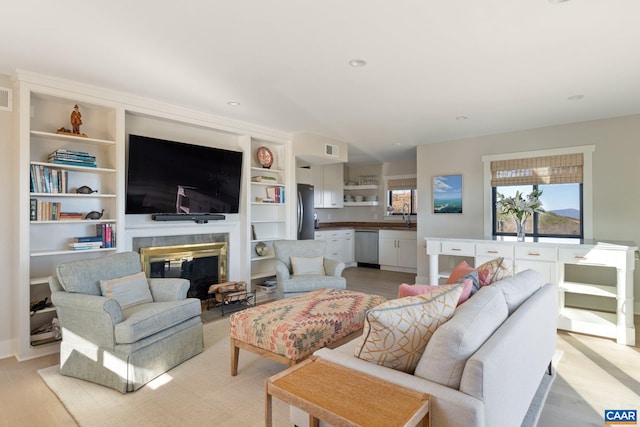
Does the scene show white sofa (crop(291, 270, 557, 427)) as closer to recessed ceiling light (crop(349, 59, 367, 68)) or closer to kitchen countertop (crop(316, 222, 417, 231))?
recessed ceiling light (crop(349, 59, 367, 68))

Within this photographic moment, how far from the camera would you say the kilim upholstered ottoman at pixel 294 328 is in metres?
2.23

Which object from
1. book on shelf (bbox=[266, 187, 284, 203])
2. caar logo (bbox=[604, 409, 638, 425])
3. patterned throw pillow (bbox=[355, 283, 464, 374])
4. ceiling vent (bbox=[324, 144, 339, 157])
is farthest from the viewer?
ceiling vent (bbox=[324, 144, 339, 157])

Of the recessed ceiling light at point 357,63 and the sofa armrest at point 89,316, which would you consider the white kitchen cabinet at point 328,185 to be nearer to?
the recessed ceiling light at point 357,63

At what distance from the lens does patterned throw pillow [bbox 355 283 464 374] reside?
4.70 ft

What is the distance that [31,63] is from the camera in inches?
108

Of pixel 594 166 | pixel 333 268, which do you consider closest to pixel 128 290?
pixel 333 268

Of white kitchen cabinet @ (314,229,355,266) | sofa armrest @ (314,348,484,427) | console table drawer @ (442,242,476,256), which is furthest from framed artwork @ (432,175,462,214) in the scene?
sofa armrest @ (314,348,484,427)

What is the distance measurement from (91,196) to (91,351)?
5.04ft

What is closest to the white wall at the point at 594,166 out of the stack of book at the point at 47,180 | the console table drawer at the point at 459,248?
the console table drawer at the point at 459,248

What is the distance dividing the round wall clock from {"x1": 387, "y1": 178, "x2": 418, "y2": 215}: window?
3.44 meters

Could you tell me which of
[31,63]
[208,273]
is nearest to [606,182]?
[208,273]

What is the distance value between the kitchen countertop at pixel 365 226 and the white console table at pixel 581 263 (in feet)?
10.0

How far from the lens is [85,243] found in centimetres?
327

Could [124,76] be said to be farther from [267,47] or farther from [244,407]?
[244,407]
